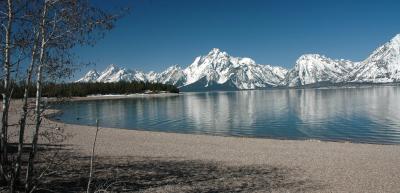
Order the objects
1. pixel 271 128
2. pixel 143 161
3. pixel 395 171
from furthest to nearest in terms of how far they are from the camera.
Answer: pixel 271 128
pixel 143 161
pixel 395 171

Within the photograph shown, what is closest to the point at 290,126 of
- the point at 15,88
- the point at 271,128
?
the point at 271,128

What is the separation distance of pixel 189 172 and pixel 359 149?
1706cm

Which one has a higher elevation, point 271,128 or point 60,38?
point 60,38

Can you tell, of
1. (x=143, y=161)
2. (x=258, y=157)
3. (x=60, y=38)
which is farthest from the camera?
(x=258, y=157)

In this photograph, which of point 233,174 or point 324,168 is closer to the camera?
point 233,174

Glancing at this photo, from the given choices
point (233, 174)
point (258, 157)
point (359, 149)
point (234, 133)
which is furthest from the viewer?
point (234, 133)

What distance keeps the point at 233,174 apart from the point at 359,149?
51.4 feet

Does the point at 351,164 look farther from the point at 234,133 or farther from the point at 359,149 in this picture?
the point at 234,133

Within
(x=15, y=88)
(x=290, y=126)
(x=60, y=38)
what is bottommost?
(x=290, y=126)

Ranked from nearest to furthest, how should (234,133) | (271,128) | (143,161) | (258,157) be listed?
(143,161) < (258,157) < (234,133) < (271,128)

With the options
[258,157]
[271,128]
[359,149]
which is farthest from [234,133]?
[258,157]

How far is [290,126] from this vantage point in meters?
58.7

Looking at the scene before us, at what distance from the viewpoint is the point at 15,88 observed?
12727 mm

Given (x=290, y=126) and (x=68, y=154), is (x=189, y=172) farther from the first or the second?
(x=290, y=126)
